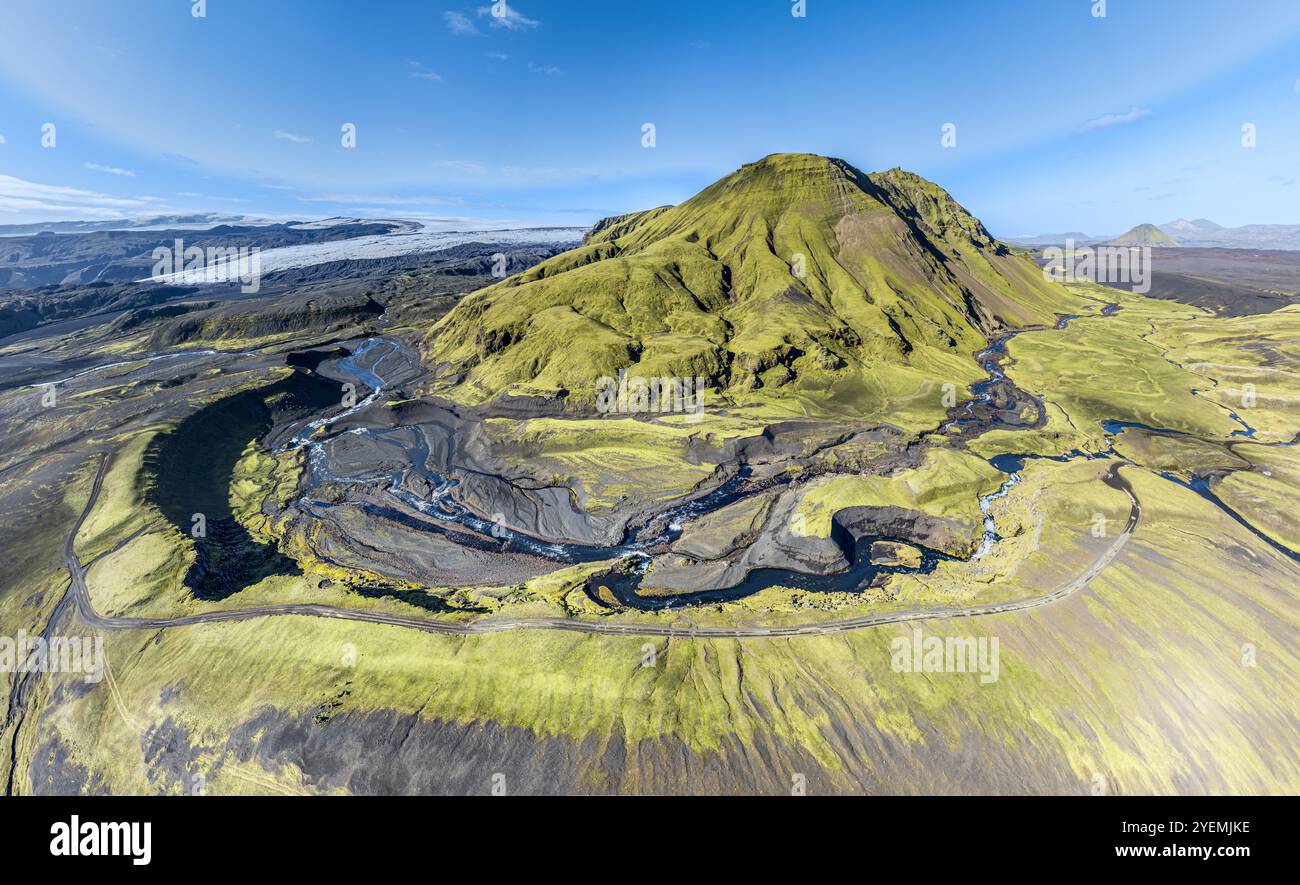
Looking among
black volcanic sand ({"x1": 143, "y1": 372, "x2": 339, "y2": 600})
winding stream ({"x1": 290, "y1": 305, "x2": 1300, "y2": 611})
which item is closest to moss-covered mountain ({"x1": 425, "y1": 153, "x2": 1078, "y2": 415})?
winding stream ({"x1": 290, "y1": 305, "x2": 1300, "y2": 611})

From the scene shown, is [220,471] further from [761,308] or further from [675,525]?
[761,308]

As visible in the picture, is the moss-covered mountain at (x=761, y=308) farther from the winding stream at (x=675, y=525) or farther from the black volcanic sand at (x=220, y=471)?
the black volcanic sand at (x=220, y=471)

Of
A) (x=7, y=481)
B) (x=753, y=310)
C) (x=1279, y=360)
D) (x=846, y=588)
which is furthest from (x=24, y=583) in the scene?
(x=1279, y=360)

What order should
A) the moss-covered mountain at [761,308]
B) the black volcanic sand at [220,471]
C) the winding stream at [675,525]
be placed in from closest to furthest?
1. the black volcanic sand at [220,471]
2. the winding stream at [675,525]
3. the moss-covered mountain at [761,308]

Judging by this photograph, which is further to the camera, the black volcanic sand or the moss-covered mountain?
the moss-covered mountain

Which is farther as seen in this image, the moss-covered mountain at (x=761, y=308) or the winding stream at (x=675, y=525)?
the moss-covered mountain at (x=761, y=308)

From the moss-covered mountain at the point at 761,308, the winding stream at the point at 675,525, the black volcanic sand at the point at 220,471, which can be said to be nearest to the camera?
the black volcanic sand at the point at 220,471

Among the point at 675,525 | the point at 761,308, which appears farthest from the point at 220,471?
the point at 761,308

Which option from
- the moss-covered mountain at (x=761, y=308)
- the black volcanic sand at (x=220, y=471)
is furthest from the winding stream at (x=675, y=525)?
the moss-covered mountain at (x=761, y=308)

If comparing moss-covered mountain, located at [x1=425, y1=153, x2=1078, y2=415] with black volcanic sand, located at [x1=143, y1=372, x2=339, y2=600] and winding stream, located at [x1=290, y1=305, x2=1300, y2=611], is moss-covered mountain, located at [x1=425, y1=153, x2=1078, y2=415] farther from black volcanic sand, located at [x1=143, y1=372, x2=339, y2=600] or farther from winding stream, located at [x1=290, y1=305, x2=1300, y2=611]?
black volcanic sand, located at [x1=143, y1=372, x2=339, y2=600]
